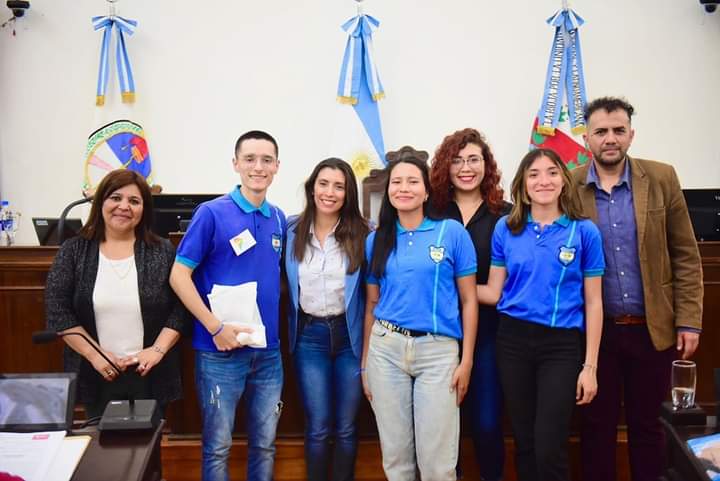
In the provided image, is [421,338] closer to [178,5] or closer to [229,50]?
[229,50]

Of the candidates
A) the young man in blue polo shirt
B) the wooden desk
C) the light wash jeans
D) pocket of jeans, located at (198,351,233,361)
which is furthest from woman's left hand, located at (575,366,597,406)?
pocket of jeans, located at (198,351,233,361)

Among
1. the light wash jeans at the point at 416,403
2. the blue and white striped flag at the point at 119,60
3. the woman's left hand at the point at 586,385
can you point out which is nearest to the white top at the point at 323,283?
the light wash jeans at the point at 416,403

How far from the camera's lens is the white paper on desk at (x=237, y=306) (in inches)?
78.1

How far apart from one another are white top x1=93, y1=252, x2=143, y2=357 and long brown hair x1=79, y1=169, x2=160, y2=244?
15 centimetres

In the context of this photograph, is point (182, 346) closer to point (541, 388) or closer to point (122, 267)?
point (122, 267)

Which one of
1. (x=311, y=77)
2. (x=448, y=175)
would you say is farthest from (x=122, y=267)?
(x=311, y=77)

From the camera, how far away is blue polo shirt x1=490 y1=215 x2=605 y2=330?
1870 millimetres

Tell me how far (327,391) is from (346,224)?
2.06 ft

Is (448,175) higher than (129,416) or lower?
higher

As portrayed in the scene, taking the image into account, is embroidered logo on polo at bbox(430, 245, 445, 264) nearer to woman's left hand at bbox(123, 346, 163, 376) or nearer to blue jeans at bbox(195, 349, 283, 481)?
blue jeans at bbox(195, 349, 283, 481)

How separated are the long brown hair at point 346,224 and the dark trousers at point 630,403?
0.95m

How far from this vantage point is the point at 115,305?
6.60 ft

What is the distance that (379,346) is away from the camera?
195 cm

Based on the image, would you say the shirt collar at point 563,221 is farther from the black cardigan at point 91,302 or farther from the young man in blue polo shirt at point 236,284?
the black cardigan at point 91,302
